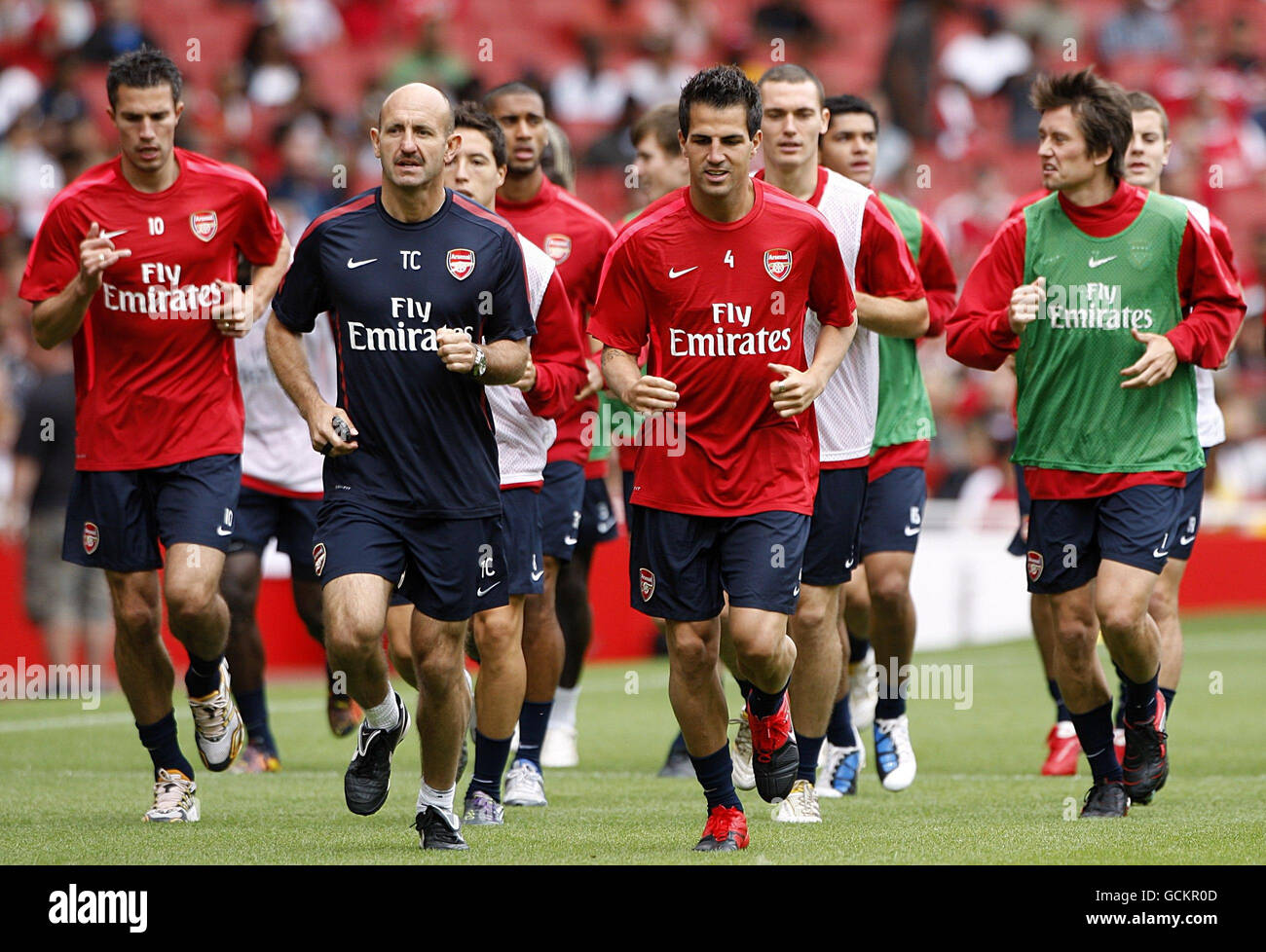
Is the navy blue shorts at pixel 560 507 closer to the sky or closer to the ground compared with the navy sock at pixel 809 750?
closer to the sky

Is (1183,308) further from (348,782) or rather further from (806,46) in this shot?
(806,46)

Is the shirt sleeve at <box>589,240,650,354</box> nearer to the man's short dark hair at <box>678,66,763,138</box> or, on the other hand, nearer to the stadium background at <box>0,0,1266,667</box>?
the man's short dark hair at <box>678,66,763,138</box>

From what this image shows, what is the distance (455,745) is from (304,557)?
3640 mm

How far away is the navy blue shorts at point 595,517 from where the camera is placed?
9828 millimetres

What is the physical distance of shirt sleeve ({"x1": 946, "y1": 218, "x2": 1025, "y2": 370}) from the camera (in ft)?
25.1

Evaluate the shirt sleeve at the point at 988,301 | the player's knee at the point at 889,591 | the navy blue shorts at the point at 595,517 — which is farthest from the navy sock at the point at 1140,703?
the navy blue shorts at the point at 595,517

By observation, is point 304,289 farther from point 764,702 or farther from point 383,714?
point 764,702

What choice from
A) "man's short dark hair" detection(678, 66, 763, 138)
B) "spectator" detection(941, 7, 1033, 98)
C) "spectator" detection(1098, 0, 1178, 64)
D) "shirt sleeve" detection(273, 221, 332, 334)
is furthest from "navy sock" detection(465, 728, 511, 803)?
"spectator" detection(1098, 0, 1178, 64)

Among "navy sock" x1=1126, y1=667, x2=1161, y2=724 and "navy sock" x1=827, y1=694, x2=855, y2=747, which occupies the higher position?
"navy sock" x1=1126, y1=667, x2=1161, y2=724

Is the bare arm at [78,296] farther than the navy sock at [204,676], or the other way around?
the navy sock at [204,676]

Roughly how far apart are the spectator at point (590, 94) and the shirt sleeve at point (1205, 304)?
13.9 m

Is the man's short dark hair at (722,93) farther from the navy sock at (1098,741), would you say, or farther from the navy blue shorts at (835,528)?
the navy sock at (1098,741)

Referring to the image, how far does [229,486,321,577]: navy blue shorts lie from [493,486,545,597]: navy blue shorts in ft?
7.07

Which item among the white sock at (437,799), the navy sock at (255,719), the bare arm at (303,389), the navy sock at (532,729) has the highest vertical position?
the bare arm at (303,389)
